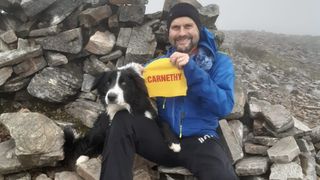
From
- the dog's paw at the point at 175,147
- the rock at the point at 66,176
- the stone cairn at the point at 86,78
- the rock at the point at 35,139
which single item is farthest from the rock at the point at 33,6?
the dog's paw at the point at 175,147

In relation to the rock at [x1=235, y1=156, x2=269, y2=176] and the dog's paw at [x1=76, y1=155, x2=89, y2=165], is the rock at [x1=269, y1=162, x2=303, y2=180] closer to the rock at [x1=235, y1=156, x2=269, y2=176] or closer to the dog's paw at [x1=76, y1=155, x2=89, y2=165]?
the rock at [x1=235, y1=156, x2=269, y2=176]

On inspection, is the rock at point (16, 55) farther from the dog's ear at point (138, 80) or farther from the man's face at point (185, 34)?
the man's face at point (185, 34)

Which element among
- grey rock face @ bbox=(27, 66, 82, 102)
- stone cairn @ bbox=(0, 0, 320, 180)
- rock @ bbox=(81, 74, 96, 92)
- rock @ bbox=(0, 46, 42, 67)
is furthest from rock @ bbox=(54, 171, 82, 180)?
rock @ bbox=(0, 46, 42, 67)

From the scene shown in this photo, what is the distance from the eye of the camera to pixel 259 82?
11977 millimetres

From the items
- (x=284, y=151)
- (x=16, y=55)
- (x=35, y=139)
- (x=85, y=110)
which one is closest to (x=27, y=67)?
(x=16, y=55)

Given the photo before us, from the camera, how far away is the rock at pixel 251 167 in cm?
596

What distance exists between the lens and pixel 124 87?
568 centimetres

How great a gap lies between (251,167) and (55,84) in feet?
12.2

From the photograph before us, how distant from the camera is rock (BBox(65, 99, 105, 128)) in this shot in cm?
700

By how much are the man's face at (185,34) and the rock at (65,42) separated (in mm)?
2289

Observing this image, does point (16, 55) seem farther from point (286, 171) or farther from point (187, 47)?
point (286, 171)

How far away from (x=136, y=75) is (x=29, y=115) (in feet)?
5.95

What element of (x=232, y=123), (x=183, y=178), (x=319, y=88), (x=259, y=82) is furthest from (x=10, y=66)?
(x=319, y=88)

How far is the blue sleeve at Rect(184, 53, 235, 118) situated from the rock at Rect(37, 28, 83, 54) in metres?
2.89
